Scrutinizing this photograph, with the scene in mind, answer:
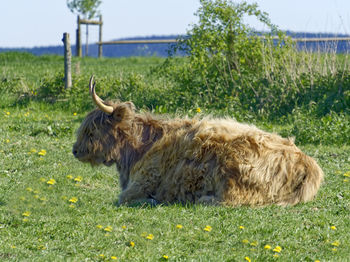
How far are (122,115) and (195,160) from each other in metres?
1.11

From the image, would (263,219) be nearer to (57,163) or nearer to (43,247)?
(43,247)

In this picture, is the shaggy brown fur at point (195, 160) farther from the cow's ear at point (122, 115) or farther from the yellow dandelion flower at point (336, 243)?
the yellow dandelion flower at point (336, 243)

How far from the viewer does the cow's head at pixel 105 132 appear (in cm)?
708

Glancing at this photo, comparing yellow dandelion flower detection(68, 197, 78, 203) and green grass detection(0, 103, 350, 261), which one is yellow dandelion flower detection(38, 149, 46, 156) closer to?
green grass detection(0, 103, 350, 261)

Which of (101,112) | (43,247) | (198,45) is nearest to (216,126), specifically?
(101,112)

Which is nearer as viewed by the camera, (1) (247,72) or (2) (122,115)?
(2) (122,115)

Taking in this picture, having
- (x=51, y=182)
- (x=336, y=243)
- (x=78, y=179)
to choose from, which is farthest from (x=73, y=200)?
(x=336, y=243)

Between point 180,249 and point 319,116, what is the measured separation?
8.05 metres

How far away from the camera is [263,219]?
5879 mm

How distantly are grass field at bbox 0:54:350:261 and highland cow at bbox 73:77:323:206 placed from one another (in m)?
0.24

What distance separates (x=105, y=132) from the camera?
7.09m

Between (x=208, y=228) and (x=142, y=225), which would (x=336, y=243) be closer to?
(x=208, y=228)

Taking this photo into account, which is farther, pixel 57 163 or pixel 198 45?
pixel 198 45

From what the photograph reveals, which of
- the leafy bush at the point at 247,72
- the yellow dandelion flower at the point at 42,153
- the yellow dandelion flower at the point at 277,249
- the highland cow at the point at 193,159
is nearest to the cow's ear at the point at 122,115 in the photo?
the highland cow at the point at 193,159
